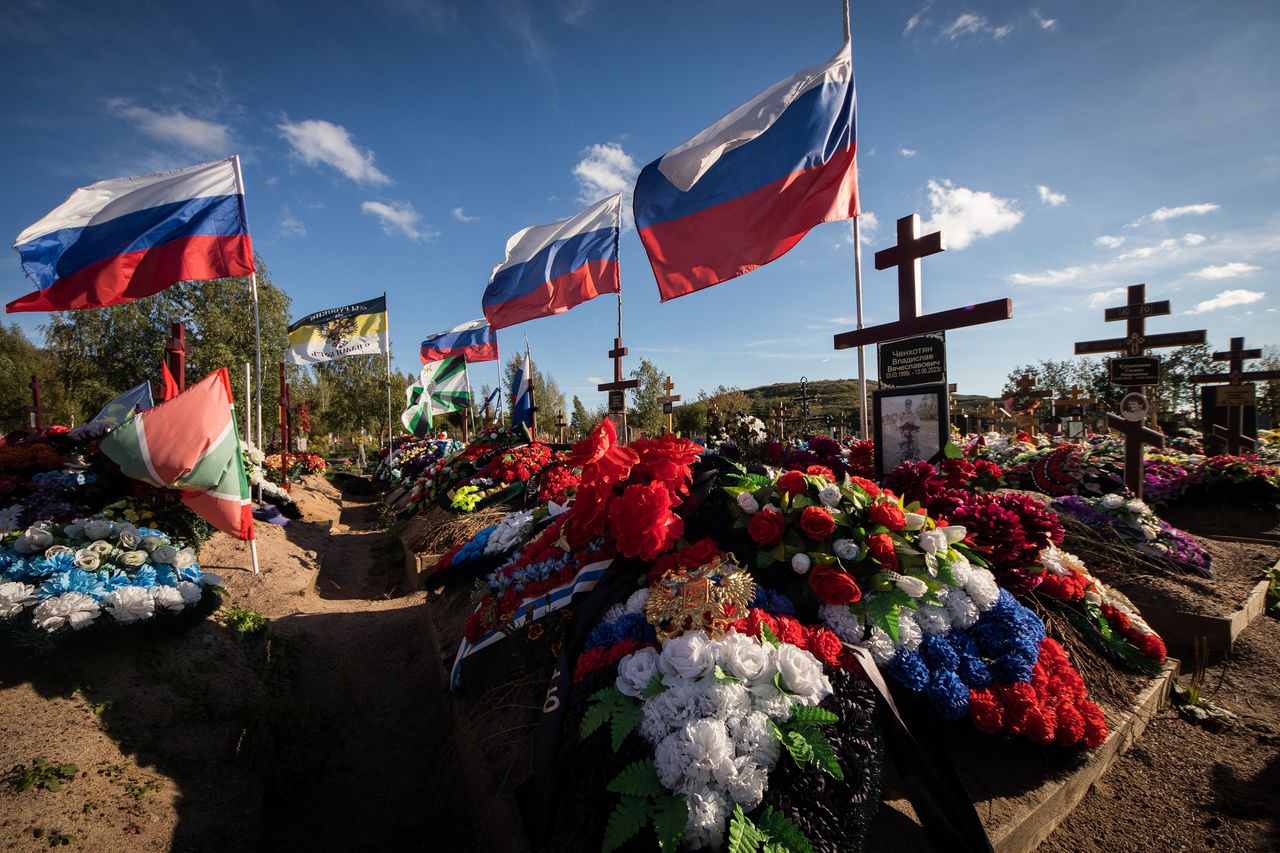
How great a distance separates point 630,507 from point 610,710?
3.03 ft

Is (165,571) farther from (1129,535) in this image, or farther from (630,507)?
(1129,535)

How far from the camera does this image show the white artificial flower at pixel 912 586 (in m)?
2.39

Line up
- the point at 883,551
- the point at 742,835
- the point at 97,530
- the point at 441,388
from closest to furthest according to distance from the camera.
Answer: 1. the point at 742,835
2. the point at 883,551
3. the point at 97,530
4. the point at 441,388

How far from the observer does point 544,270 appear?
8852 millimetres

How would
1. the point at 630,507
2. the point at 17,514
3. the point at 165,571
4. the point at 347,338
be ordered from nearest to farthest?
the point at 630,507, the point at 165,571, the point at 17,514, the point at 347,338

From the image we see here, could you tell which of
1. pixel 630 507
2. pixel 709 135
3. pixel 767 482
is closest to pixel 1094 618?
pixel 767 482

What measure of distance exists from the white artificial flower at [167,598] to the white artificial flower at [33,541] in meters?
0.93

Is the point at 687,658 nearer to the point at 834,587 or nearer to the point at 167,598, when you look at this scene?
the point at 834,587

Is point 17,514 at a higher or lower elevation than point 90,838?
higher

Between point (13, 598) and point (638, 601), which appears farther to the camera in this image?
point (13, 598)

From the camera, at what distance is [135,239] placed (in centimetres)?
639

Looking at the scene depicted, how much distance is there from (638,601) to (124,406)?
974 cm

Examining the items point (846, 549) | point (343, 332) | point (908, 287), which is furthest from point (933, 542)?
point (343, 332)

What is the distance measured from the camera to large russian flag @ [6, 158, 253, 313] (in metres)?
6.22
